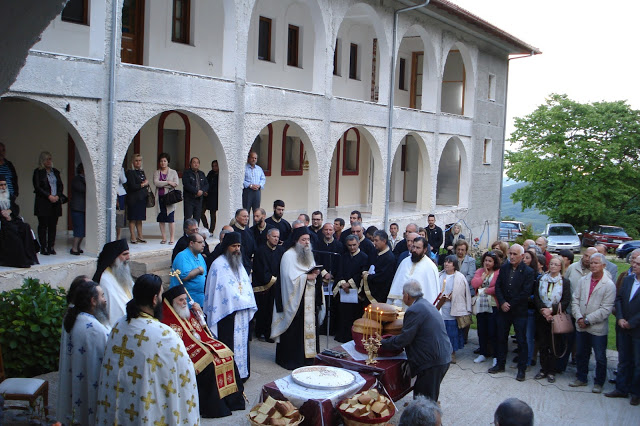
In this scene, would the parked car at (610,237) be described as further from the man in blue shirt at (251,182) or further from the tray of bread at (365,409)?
the tray of bread at (365,409)

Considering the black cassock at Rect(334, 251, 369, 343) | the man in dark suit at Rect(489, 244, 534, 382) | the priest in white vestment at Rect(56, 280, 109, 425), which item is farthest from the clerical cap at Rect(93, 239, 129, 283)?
the man in dark suit at Rect(489, 244, 534, 382)

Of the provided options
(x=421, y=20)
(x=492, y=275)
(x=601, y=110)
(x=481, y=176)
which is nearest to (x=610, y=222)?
(x=601, y=110)

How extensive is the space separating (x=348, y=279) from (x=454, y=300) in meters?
1.79

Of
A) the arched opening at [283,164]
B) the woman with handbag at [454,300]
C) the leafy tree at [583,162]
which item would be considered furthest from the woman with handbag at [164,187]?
the leafy tree at [583,162]

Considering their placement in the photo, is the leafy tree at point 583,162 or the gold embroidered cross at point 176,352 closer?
the gold embroidered cross at point 176,352

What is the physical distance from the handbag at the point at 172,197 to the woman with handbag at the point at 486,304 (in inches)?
226

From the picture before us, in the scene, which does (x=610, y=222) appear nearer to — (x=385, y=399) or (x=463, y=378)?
(x=463, y=378)

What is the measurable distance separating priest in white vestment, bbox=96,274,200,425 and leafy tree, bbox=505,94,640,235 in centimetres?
4297

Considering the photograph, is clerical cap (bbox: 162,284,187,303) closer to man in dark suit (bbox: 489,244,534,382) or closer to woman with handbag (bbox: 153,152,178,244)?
man in dark suit (bbox: 489,244,534,382)

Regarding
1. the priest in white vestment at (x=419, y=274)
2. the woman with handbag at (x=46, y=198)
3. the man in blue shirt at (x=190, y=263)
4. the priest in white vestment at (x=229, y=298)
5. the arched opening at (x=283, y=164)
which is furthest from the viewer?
the arched opening at (x=283, y=164)

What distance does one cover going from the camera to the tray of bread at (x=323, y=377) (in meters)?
6.51

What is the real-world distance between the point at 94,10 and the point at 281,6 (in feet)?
29.0

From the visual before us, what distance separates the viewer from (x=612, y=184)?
144 ft

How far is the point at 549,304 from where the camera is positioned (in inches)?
384
